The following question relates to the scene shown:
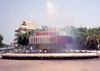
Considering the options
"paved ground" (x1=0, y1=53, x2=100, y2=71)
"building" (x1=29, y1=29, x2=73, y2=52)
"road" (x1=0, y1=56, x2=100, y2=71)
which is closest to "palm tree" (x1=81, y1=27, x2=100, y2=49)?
"building" (x1=29, y1=29, x2=73, y2=52)

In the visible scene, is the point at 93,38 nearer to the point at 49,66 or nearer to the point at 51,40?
the point at 51,40

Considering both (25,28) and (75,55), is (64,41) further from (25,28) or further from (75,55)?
(25,28)

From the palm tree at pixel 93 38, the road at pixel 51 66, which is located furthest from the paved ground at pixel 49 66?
the palm tree at pixel 93 38

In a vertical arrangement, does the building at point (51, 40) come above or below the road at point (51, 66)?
above

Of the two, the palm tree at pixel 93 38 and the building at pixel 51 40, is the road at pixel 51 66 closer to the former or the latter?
the building at pixel 51 40

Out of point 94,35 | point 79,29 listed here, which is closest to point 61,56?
point 94,35

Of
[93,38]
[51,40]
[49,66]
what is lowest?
[49,66]

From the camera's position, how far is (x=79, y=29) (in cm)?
6347

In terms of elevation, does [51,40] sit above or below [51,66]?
above

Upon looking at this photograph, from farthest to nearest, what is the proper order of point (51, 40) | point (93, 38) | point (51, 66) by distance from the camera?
point (93, 38), point (51, 40), point (51, 66)

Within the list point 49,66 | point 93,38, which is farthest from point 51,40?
point 93,38

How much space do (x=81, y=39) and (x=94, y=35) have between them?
17.9 feet

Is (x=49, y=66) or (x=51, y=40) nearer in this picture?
(x=49, y=66)

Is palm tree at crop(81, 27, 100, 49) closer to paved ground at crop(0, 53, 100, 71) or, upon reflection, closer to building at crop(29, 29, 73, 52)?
building at crop(29, 29, 73, 52)
